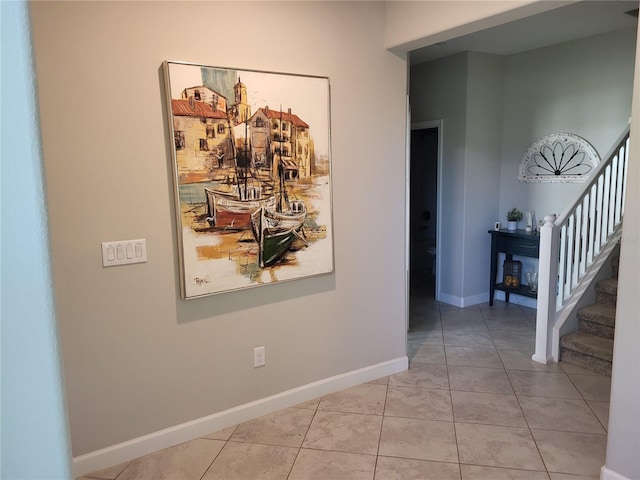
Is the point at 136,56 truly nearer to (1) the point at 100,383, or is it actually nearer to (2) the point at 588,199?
(1) the point at 100,383

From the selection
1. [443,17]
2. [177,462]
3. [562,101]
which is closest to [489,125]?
[562,101]

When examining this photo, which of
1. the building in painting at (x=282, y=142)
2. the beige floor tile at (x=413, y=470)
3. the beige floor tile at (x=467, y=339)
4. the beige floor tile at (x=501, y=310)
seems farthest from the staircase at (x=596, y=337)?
the building in painting at (x=282, y=142)

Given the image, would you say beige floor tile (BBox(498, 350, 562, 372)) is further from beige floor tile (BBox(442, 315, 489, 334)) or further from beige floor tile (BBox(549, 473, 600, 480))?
beige floor tile (BBox(549, 473, 600, 480))

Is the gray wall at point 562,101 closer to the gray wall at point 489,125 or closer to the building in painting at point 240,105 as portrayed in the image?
the gray wall at point 489,125

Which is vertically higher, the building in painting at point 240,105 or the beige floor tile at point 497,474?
the building in painting at point 240,105

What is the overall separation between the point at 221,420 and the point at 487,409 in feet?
5.27

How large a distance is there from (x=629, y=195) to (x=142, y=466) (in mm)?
2581

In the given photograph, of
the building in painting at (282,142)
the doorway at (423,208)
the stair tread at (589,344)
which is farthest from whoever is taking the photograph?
the doorway at (423,208)

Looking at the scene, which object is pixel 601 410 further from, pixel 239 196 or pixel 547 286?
pixel 239 196

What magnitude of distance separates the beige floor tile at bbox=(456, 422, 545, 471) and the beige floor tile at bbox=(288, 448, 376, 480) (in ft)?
1.62

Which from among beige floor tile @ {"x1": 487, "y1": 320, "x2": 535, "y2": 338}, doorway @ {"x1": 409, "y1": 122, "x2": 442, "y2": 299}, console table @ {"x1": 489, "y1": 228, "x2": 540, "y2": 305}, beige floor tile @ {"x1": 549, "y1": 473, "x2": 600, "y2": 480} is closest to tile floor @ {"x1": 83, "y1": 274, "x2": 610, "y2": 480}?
beige floor tile @ {"x1": 549, "y1": 473, "x2": 600, "y2": 480}

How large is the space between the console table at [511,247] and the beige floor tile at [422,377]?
1.83 m

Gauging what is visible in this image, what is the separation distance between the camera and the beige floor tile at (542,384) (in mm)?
3012

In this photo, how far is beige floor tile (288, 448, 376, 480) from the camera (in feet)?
7.33
